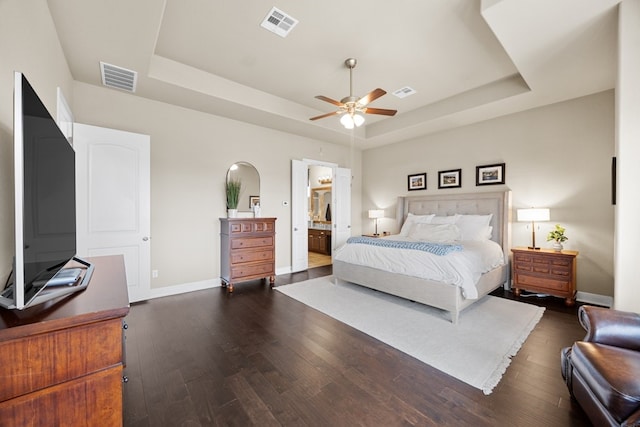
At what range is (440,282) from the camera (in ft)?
10.3

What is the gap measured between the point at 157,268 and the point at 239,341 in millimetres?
2140

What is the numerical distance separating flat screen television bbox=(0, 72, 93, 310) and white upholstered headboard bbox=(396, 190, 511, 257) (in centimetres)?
522

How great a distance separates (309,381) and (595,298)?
419cm

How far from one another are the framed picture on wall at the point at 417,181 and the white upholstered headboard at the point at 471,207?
8.8 inches

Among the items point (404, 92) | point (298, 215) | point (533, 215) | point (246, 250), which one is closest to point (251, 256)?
point (246, 250)

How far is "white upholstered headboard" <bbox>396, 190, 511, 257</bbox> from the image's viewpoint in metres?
4.43

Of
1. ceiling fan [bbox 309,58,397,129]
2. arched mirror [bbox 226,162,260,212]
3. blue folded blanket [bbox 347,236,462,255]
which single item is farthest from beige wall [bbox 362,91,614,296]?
arched mirror [bbox 226,162,260,212]

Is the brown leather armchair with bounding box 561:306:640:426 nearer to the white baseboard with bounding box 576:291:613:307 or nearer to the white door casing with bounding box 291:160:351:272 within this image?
the white baseboard with bounding box 576:291:613:307

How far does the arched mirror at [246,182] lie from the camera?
4.76m

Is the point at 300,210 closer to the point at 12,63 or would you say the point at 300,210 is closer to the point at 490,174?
the point at 490,174

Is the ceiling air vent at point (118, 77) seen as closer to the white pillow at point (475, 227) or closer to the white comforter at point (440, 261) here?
the white comforter at point (440, 261)

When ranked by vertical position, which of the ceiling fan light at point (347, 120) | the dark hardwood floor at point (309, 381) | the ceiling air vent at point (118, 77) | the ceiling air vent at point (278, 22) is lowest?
the dark hardwood floor at point (309, 381)

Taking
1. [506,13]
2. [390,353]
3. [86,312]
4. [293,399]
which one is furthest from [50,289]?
[506,13]

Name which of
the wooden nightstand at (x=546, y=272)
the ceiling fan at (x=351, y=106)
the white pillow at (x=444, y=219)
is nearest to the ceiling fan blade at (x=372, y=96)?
the ceiling fan at (x=351, y=106)
